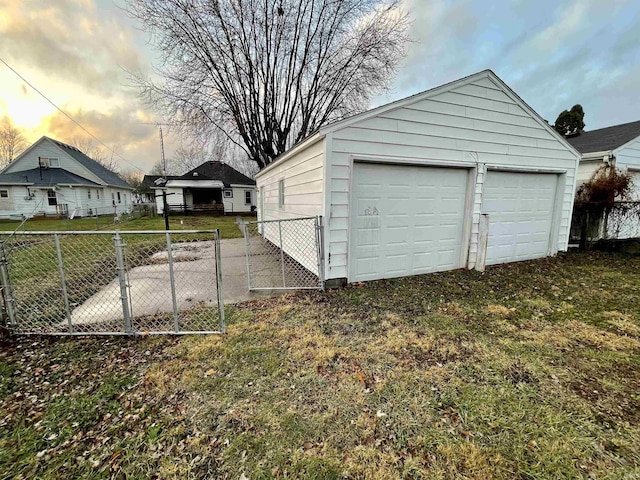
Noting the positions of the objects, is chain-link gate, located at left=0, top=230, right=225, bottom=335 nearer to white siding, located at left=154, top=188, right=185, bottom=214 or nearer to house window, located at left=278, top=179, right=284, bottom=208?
house window, located at left=278, top=179, right=284, bottom=208

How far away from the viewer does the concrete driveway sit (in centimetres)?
383

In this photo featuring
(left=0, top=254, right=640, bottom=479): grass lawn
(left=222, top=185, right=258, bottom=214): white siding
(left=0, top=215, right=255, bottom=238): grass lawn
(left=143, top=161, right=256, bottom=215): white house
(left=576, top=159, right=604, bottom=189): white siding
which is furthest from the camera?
(left=222, top=185, right=258, bottom=214): white siding

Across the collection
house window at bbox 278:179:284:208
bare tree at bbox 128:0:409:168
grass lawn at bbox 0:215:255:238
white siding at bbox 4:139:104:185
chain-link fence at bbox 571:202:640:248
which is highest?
bare tree at bbox 128:0:409:168

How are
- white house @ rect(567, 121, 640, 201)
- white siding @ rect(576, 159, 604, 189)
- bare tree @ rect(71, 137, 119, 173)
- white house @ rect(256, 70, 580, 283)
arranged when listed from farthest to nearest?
bare tree @ rect(71, 137, 119, 173) < white siding @ rect(576, 159, 604, 189) < white house @ rect(567, 121, 640, 201) < white house @ rect(256, 70, 580, 283)

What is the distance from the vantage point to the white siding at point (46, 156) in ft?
68.2

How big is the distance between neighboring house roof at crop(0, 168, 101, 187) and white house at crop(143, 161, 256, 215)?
206 inches

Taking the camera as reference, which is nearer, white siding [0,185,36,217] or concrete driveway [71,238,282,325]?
concrete driveway [71,238,282,325]

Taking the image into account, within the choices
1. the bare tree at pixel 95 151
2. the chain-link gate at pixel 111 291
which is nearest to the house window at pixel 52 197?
the bare tree at pixel 95 151

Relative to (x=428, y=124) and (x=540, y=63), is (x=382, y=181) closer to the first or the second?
(x=428, y=124)

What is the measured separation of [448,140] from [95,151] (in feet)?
167

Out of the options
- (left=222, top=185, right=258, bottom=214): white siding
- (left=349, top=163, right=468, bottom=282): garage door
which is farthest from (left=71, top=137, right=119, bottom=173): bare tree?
(left=349, top=163, right=468, bottom=282): garage door

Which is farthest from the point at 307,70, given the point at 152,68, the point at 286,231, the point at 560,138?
the point at 560,138

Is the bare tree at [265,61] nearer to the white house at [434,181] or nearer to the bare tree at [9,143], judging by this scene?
the white house at [434,181]

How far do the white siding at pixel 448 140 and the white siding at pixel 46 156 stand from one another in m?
25.8
